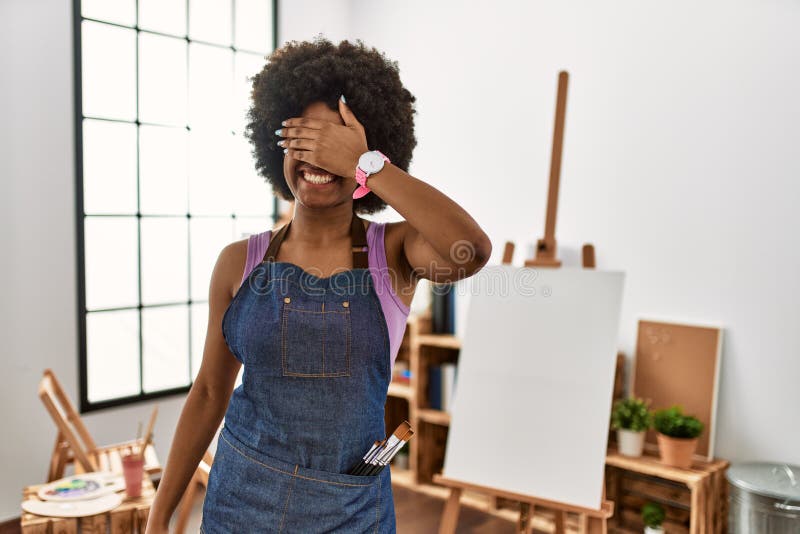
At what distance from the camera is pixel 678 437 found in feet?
9.38

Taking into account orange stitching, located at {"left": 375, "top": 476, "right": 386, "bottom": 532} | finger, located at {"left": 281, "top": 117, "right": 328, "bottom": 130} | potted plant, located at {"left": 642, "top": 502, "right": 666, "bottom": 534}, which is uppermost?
finger, located at {"left": 281, "top": 117, "right": 328, "bottom": 130}

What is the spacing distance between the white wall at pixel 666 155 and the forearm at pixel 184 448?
2.49 m

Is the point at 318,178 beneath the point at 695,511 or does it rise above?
above

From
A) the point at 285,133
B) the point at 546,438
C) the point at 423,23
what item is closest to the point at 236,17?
the point at 423,23

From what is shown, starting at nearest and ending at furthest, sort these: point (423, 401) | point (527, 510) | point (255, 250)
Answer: point (255, 250) → point (527, 510) → point (423, 401)

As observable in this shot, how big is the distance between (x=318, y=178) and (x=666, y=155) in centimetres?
249

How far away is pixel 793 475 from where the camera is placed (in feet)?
8.63

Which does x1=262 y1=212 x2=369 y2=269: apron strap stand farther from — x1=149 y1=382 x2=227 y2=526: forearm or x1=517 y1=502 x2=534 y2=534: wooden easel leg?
x1=517 y1=502 x2=534 y2=534: wooden easel leg

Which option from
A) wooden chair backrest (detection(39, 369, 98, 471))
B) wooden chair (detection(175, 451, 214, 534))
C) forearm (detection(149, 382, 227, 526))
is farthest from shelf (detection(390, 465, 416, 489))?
forearm (detection(149, 382, 227, 526))

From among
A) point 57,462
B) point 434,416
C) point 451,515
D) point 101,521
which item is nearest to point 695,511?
point 451,515

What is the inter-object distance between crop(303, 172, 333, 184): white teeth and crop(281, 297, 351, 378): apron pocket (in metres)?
0.21

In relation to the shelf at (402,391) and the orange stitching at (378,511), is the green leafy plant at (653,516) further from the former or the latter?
the orange stitching at (378,511)

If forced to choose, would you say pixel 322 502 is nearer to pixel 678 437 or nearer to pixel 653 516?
pixel 678 437

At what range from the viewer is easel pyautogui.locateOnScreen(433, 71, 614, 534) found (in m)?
2.24
